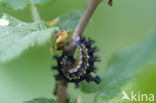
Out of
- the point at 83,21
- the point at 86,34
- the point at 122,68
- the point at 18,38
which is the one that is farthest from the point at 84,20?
the point at 86,34

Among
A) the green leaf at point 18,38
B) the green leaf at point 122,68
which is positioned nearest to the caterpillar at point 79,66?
the green leaf at point 122,68

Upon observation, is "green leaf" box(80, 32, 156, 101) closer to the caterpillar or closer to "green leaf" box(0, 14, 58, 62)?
the caterpillar

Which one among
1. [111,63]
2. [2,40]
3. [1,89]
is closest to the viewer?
[2,40]

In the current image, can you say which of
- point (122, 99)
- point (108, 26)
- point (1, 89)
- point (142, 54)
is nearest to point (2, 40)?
point (122, 99)

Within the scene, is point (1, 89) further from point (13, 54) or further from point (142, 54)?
point (13, 54)

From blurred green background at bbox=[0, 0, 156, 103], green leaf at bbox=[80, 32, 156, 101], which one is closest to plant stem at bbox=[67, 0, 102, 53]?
green leaf at bbox=[80, 32, 156, 101]

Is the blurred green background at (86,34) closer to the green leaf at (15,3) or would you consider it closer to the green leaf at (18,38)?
the green leaf at (15,3)
